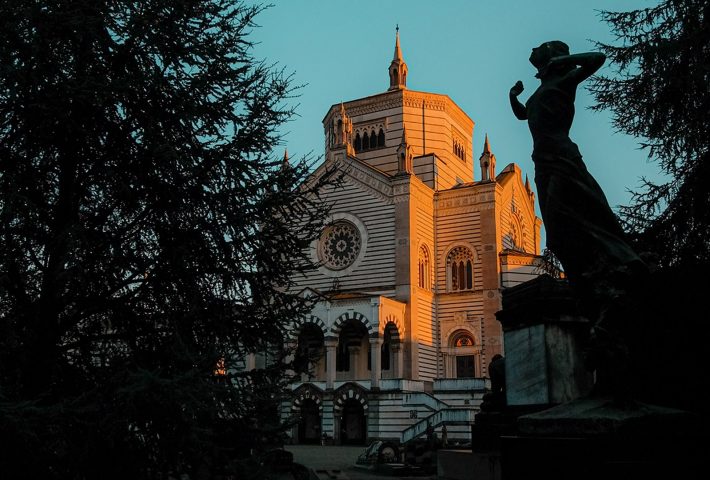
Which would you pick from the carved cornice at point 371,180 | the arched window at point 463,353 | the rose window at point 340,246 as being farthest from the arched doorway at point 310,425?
the carved cornice at point 371,180

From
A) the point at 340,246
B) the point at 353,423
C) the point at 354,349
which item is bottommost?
the point at 353,423

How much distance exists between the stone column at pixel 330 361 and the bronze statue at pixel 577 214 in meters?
26.8

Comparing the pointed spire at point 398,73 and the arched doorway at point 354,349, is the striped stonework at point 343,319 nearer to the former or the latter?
the arched doorway at point 354,349

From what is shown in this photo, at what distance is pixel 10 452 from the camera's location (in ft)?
16.6

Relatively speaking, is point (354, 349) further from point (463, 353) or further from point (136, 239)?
point (136, 239)

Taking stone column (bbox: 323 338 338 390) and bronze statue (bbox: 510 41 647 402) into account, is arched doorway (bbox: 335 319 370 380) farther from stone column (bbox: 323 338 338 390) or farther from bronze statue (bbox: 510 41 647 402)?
bronze statue (bbox: 510 41 647 402)

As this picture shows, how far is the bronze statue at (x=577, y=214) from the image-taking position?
186 inches

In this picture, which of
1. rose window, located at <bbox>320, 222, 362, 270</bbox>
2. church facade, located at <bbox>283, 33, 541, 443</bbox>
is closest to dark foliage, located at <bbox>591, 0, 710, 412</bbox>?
church facade, located at <bbox>283, 33, 541, 443</bbox>

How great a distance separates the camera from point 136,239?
663cm

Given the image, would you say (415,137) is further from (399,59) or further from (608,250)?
(608,250)

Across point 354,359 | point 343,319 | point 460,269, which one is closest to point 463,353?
point 460,269

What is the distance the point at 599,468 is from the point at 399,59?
1663 inches

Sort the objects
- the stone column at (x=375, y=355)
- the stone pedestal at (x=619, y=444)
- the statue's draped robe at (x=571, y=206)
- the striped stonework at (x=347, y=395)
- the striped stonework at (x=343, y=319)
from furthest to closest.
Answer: the striped stonework at (x=343, y=319) < the stone column at (x=375, y=355) < the striped stonework at (x=347, y=395) < the statue's draped robe at (x=571, y=206) < the stone pedestal at (x=619, y=444)

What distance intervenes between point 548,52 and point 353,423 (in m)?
29.3
